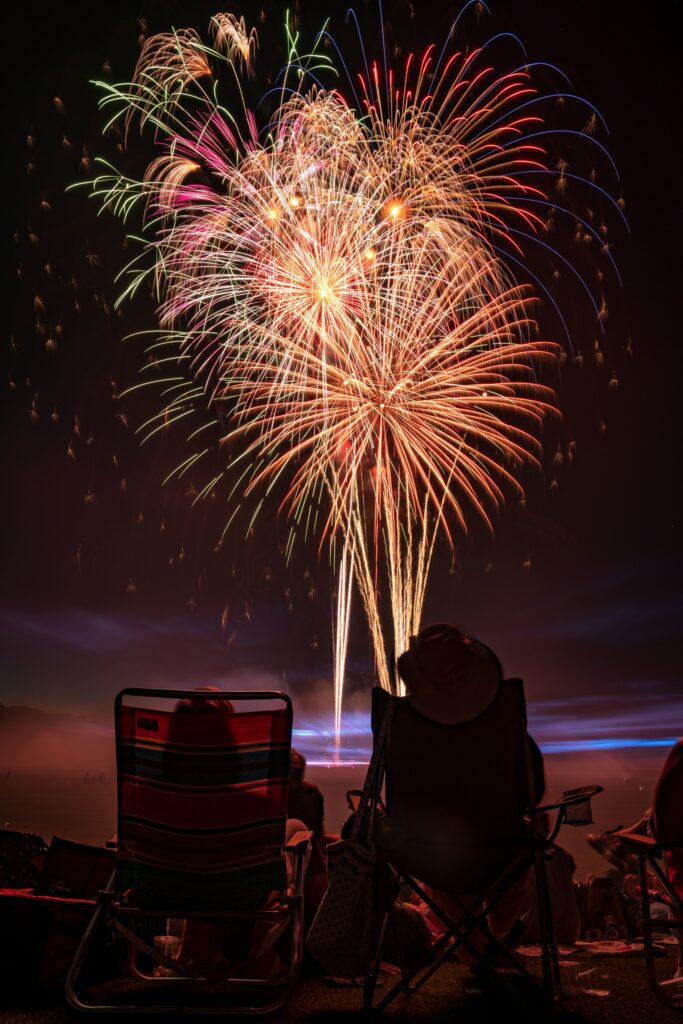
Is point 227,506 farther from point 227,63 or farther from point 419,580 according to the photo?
point 227,63

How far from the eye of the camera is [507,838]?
2.77 metres

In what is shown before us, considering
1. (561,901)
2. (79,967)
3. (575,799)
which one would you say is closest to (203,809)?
(79,967)

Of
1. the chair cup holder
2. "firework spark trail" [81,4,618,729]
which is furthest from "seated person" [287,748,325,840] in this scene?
"firework spark trail" [81,4,618,729]

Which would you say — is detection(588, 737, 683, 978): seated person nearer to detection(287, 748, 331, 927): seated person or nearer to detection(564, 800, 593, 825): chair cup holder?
detection(564, 800, 593, 825): chair cup holder

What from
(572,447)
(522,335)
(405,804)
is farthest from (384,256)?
(405,804)

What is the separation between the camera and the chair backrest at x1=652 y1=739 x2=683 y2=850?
326 centimetres

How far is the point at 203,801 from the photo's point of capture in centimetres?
287

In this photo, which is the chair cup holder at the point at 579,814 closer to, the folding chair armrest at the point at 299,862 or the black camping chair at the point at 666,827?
the black camping chair at the point at 666,827

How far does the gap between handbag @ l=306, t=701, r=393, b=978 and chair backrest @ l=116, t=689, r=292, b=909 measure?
0.19 m

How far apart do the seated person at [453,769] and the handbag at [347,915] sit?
0.29 ft

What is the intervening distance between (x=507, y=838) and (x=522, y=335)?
8.29m

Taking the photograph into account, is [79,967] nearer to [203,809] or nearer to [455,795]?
[203,809]

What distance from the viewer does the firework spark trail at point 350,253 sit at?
31.2 feet

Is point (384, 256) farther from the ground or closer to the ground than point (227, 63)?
closer to the ground
